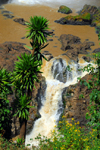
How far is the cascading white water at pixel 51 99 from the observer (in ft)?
71.8

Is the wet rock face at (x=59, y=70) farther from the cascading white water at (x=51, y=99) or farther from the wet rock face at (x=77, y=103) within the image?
the wet rock face at (x=77, y=103)

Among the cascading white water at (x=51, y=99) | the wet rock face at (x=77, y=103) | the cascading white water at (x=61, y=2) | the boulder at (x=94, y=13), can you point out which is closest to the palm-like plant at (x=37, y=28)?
the wet rock face at (x=77, y=103)

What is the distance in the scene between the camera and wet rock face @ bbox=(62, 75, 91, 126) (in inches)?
849

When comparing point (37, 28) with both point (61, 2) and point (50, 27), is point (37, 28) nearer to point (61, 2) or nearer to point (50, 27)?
point (50, 27)

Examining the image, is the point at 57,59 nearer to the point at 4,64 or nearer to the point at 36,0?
the point at 4,64

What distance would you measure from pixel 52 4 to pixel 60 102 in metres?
34.3

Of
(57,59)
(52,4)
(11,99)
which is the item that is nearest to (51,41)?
(57,59)

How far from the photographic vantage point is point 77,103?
72.1 feet

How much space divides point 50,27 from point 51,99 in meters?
18.2

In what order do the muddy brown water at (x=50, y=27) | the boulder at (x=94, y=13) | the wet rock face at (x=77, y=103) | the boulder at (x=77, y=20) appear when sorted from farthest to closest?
the boulder at (x=94, y=13), the boulder at (x=77, y=20), the muddy brown water at (x=50, y=27), the wet rock face at (x=77, y=103)

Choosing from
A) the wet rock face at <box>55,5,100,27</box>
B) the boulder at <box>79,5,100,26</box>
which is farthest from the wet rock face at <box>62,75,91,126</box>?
the boulder at <box>79,5,100,26</box>

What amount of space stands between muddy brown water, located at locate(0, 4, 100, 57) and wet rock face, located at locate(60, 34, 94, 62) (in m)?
0.84

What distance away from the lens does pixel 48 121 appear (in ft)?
74.8

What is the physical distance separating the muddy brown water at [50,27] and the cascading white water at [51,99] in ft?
9.79
